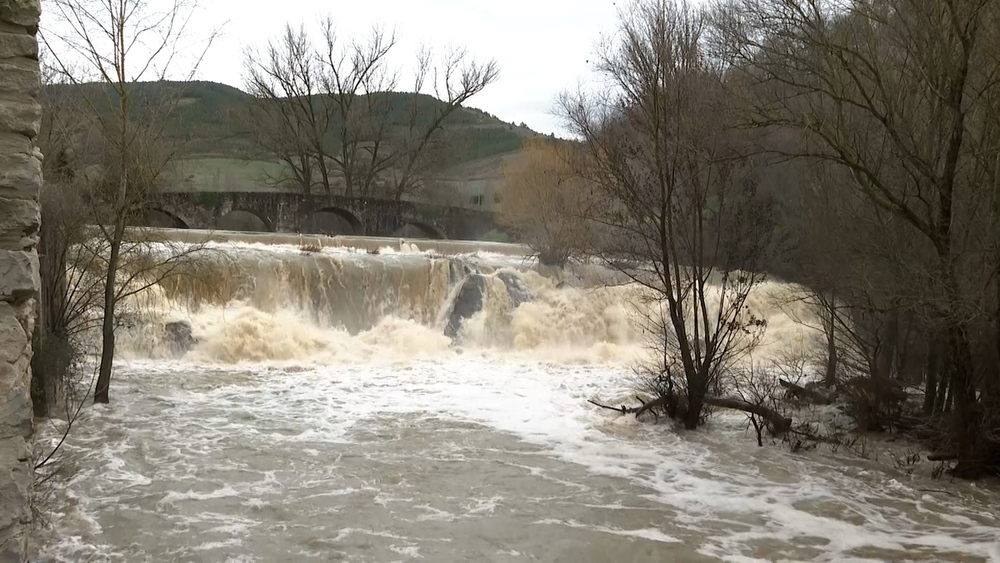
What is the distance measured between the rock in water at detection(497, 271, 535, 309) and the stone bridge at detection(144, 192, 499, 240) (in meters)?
11.9

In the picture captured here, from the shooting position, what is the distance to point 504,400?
35.2ft

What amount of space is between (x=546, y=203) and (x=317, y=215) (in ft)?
55.5

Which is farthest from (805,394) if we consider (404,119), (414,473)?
(404,119)

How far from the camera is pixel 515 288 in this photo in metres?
16.8

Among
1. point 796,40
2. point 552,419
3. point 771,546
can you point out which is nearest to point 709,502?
point 771,546

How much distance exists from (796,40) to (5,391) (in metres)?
6.76

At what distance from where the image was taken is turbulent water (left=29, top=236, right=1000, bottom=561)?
213 inches

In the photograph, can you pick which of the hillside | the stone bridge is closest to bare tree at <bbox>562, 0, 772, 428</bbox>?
the stone bridge

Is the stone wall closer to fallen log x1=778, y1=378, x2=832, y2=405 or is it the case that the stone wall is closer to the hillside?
fallen log x1=778, y1=378, x2=832, y2=405

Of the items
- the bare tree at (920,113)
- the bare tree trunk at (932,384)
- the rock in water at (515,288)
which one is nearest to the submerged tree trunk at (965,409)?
the bare tree at (920,113)

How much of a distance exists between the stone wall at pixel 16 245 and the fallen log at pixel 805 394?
903 cm

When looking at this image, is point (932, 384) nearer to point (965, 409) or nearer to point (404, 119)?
point (965, 409)

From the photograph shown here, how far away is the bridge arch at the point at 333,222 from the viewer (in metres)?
29.8

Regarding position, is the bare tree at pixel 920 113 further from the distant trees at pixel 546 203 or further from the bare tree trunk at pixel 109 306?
the bare tree trunk at pixel 109 306
